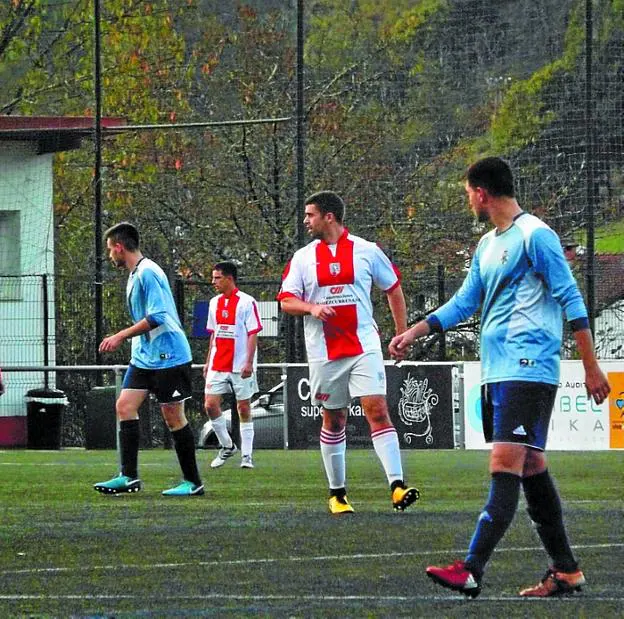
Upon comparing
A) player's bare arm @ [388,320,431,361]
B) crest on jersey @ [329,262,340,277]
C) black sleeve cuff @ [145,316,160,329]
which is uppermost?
crest on jersey @ [329,262,340,277]

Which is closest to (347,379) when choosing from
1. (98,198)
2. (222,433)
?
(222,433)

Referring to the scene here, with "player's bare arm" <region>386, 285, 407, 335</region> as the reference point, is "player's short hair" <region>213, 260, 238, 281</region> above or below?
above

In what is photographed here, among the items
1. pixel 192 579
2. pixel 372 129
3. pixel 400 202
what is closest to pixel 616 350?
pixel 400 202

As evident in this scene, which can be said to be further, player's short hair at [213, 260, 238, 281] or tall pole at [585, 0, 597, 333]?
tall pole at [585, 0, 597, 333]

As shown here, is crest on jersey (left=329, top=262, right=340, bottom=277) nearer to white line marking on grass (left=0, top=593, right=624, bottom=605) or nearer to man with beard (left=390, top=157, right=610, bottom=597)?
man with beard (left=390, top=157, right=610, bottom=597)

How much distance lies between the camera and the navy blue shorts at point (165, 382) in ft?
38.9

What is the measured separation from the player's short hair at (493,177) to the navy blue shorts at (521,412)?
780mm

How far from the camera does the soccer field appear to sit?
6434 mm

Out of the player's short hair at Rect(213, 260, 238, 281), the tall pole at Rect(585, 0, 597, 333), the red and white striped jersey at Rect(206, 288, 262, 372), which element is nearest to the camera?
the red and white striped jersey at Rect(206, 288, 262, 372)

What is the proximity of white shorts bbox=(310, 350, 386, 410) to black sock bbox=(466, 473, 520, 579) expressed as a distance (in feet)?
12.3

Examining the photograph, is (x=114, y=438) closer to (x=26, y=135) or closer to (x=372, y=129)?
(x=26, y=135)

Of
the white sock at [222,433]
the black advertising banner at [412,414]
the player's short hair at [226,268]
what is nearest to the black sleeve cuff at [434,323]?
the white sock at [222,433]

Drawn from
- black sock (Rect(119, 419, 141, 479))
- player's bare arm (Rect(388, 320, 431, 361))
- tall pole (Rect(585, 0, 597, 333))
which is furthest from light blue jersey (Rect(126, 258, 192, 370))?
tall pole (Rect(585, 0, 597, 333))

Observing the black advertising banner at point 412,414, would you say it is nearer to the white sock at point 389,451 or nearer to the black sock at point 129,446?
the black sock at point 129,446
